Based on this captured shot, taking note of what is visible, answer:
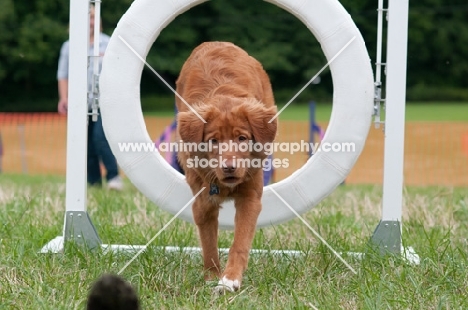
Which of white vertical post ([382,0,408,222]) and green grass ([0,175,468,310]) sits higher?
white vertical post ([382,0,408,222])

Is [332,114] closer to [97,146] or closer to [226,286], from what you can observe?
[226,286]

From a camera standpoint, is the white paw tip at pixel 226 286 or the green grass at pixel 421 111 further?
the green grass at pixel 421 111

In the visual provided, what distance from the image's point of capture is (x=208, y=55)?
425 cm

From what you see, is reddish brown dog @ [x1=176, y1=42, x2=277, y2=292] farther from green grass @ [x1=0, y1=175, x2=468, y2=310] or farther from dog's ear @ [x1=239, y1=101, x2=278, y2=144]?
green grass @ [x1=0, y1=175, x2=468, y2=310]

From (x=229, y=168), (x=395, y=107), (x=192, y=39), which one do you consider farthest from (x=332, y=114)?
(x=192, y=39)

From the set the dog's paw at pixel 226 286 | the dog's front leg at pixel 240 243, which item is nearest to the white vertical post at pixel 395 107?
the dog's front leg at pixel 240 243

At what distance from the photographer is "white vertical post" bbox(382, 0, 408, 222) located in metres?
4.19

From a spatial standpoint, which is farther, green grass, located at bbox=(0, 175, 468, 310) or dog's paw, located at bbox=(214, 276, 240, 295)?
dog's paw, located at bbox=(214, 276, 240, 295)

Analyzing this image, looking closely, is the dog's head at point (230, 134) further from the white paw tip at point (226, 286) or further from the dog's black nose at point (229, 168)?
the white paw tip at point (226, 286)

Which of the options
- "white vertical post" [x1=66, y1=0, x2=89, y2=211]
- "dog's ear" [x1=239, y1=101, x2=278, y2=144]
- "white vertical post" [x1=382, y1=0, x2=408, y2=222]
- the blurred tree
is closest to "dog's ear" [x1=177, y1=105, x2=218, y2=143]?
"dog's ear" [x1=239, y1=101, x2=278, y2=144]

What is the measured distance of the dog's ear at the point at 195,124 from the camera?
3.62 meters

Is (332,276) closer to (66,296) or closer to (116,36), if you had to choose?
(66,296)

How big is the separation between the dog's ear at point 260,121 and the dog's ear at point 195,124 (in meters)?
0.16

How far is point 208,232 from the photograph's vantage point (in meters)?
3.87
